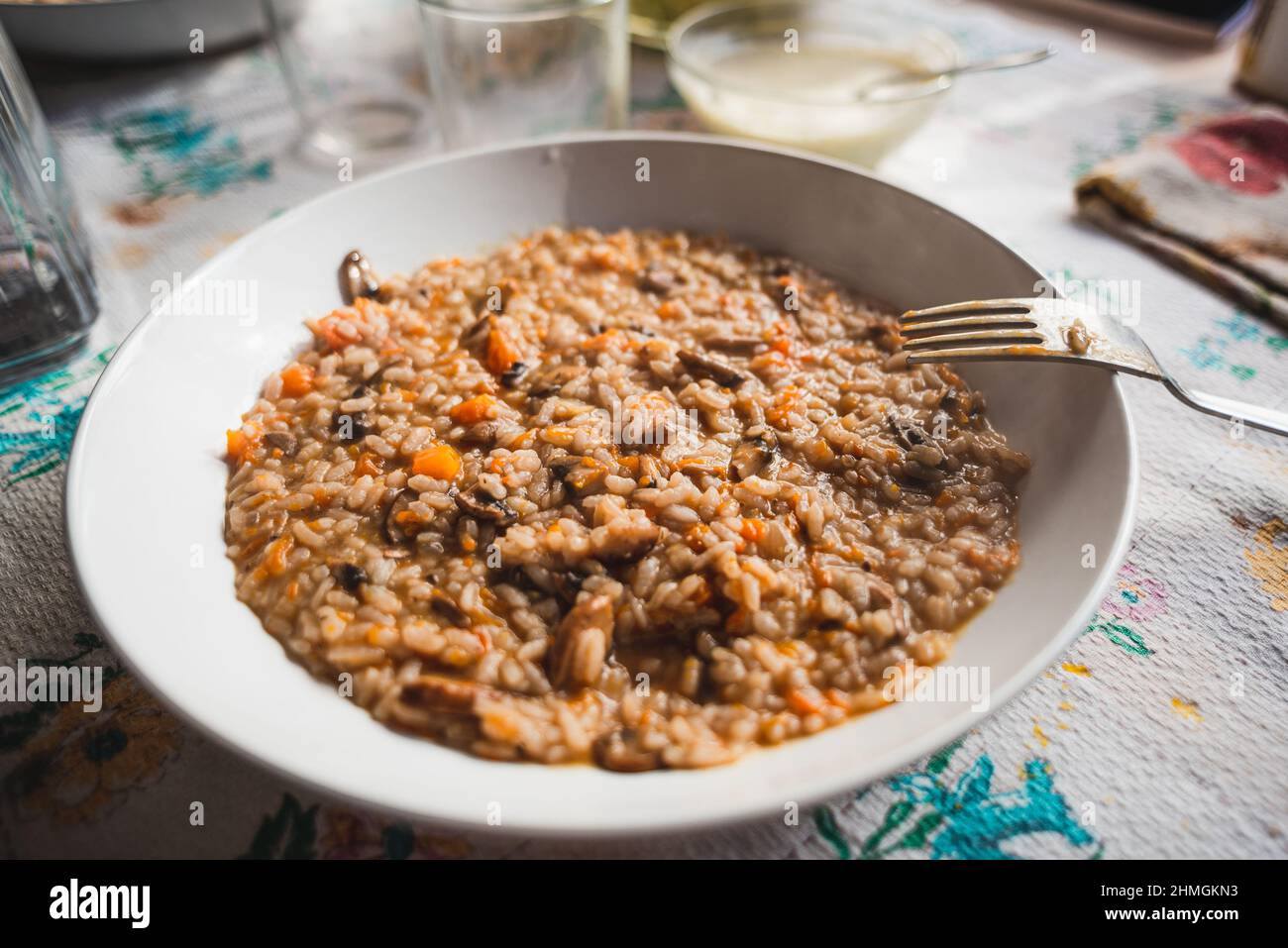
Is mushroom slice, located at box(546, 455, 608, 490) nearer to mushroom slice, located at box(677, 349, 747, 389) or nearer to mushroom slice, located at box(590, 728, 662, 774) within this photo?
mushroom slice, located at box(677, 349, 747, 389)

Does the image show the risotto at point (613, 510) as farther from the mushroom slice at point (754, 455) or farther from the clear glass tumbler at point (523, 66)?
the clear glass tumbler at point (523, 66)

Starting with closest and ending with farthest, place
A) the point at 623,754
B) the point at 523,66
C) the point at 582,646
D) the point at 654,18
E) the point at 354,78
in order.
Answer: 1. the point at 623,754
2. the point at 582,646
3. the point at 523,66
4. the point at 354,78
5. the point at 654,18

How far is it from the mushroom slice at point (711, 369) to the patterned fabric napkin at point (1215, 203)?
1843 millimetres

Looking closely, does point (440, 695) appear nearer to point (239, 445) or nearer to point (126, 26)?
point (239, 445)

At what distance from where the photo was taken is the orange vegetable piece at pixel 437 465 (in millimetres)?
2203

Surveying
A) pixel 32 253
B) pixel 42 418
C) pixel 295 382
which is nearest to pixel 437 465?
pixel 295 382

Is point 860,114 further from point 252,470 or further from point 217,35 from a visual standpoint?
point 217,35

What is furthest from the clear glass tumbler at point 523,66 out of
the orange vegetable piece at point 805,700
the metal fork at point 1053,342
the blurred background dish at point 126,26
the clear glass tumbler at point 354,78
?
the orange vegetable piece at point 805,700

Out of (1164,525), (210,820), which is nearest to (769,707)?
(210,820)

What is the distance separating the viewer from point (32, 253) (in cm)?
273

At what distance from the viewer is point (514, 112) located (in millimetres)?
3561

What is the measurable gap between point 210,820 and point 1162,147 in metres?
3.91

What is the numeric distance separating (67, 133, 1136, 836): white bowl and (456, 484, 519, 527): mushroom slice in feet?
1.65

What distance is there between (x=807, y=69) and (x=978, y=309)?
198 centimetres
